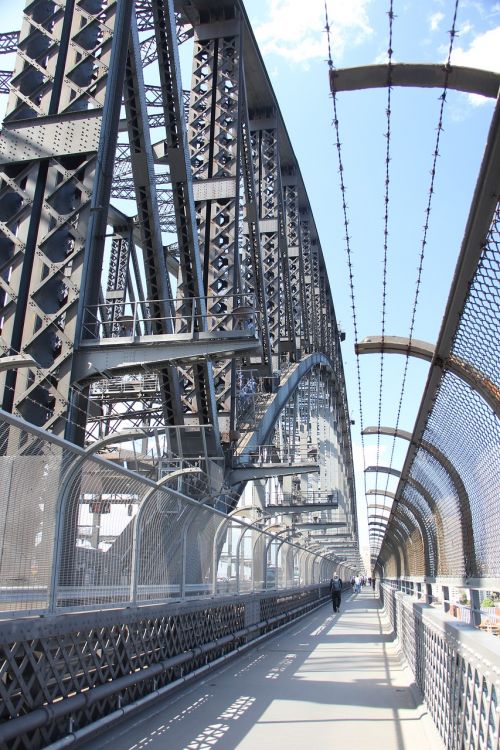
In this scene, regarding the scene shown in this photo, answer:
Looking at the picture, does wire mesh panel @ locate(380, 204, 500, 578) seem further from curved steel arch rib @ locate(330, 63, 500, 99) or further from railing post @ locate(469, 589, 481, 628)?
railing post @ locate(469, 589, 481, 628)

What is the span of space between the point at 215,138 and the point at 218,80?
6.74ft

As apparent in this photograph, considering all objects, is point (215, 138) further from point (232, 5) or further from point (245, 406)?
point (245, 406)

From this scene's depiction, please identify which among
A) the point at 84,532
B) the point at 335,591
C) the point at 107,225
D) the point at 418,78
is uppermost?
the point at 107,225

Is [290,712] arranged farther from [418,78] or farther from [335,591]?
[335,591]

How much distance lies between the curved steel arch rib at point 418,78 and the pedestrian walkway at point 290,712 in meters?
4.83

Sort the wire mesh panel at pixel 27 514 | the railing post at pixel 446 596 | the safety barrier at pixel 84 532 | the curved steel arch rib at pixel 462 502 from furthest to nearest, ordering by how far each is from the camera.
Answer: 1. the curved steel arch rib at pixel 462 502
2. the railing post at pixel 446 596
3. the safety barrier at pixel 84 532
4. the wire mesh panel at pixel 27 514

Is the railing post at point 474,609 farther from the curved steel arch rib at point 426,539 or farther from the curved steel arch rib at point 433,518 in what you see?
the curved steel arch rib at point 426,539

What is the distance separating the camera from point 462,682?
15.2 feet

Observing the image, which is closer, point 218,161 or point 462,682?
point 462,682

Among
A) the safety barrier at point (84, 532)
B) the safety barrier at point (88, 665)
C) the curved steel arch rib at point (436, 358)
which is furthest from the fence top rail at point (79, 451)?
the curved steel arch rib at point (436, 358)

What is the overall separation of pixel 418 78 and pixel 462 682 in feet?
14.4

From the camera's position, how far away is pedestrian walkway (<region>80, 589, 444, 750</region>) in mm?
6066

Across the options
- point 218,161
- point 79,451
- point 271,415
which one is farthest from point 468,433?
point 271,415

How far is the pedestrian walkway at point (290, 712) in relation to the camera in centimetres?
607
